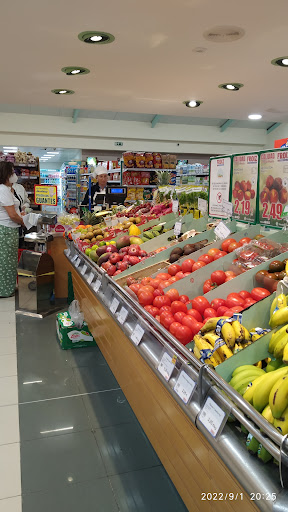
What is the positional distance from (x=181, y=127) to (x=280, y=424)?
15430 mm

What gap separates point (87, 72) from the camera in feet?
19.4

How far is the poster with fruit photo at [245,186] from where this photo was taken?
2.70 meters

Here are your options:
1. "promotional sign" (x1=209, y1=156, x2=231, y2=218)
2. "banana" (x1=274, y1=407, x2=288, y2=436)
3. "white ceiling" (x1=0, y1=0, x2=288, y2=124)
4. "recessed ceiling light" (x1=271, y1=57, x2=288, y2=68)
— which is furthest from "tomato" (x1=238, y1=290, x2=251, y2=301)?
"recessed ceiling light" (x1=271, y1=57, x2=288, y2=68)

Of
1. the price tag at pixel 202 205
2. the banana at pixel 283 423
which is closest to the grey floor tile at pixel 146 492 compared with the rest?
the banana at pixel 283 423

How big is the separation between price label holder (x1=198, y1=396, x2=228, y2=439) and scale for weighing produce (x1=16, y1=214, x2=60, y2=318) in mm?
4217

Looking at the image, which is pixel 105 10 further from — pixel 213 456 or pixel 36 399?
pixel 213 456

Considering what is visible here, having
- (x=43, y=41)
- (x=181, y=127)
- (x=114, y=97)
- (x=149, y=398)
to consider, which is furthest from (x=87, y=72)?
(x=181, y=127)

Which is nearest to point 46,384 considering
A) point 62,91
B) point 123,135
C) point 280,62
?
point 280,62

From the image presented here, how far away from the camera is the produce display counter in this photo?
1.00m

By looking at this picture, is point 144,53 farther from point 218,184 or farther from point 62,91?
point 218,184

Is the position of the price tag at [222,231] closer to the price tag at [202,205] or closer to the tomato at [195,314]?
the price tag at [202,205]

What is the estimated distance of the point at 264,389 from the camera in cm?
114

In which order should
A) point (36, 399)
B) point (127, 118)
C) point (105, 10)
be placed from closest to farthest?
point (36, 399) → point (105, 10) → point (127, 118)

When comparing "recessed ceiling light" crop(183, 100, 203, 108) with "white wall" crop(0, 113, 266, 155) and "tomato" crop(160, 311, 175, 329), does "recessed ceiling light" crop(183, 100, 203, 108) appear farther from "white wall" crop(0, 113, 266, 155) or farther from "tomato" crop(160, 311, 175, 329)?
"white wall" crop(0, 113, 266, 155)
